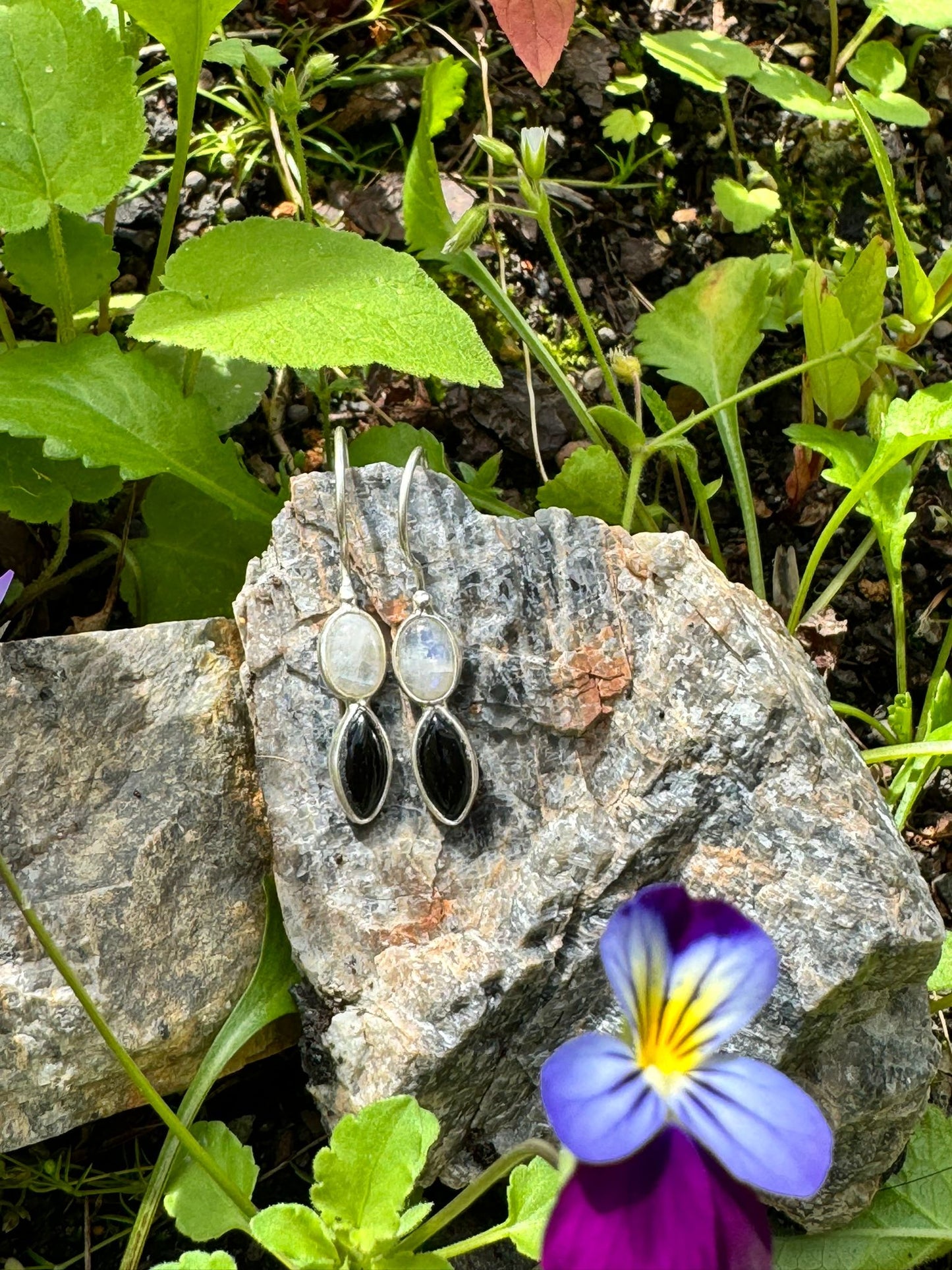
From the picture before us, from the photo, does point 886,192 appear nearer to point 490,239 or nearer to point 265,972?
point 490,239

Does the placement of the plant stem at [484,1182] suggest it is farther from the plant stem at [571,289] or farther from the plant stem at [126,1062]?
the plant stem at [571,289]

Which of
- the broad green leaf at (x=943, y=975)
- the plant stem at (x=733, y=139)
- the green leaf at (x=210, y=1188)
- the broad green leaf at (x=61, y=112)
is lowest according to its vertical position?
the broad green leaf at (x=943, y=975)

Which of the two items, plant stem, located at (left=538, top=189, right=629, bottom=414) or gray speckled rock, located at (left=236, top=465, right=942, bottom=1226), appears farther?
plant stem, located at (left=538, top=189, right=629, bottom=414)

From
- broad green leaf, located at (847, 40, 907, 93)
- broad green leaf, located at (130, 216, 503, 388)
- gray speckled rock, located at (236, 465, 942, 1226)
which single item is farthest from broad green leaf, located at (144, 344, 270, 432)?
broad green leaf, located at (847, 40, 907, 93)

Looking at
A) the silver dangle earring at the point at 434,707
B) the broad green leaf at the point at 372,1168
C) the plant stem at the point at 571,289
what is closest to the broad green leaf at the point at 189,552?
the silver dangle earring at the point at 434,707

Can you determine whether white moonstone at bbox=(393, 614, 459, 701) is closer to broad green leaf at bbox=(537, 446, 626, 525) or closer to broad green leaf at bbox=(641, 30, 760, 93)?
broad green leaf at bbox=(537, 446, 626, 525)

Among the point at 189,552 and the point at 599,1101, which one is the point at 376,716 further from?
the point at 599,1101
